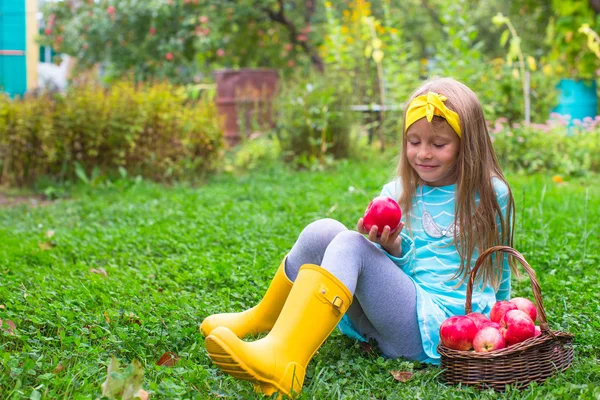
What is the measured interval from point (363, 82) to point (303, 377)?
7.00 meters

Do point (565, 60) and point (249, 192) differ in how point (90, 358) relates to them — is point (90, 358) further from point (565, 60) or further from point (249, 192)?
point (565, 60)

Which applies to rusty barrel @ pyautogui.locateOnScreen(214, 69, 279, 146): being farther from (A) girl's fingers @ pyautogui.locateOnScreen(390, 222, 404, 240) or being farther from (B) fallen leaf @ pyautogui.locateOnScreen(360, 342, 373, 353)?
(A) girl's fingers @ pyautogui.locateOnScreen(390, 222, 404, 240)

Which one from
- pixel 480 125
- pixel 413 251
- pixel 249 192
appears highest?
pixel 480 125

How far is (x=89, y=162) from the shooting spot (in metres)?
6.75

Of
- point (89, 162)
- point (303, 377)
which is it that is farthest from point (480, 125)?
point (89, 162)

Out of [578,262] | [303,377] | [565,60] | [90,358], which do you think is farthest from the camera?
[565,60]

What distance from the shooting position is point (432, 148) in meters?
2.52

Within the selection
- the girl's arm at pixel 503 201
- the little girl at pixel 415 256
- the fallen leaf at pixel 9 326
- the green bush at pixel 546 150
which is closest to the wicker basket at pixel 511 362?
the little girl at pixel 415 256

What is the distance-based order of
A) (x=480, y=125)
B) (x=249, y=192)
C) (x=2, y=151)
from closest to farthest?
(x=480, y=125) → (x=249, y=192) → (x=2, y=151)

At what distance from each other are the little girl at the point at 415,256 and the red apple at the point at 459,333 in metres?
0.17

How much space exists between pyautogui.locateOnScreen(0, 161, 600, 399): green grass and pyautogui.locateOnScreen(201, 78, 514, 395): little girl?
0.49ft

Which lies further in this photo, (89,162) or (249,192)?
(89,162)

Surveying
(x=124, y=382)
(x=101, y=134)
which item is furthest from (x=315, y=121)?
(x=124, y=382)

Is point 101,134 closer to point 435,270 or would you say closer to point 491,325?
point 435,270
